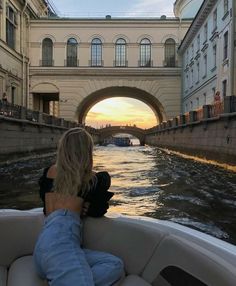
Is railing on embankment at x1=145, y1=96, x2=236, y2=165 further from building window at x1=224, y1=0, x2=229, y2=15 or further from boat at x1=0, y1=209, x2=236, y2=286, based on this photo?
boat at x1=0, y1=209, x2=236, y2=286

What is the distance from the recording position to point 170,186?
1277 centimetres

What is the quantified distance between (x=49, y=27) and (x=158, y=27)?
35.9ft

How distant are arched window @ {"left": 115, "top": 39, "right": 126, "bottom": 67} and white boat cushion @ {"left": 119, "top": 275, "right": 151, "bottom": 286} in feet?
158

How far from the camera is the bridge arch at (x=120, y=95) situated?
5050 cm

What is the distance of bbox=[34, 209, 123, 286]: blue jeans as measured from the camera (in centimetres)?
253

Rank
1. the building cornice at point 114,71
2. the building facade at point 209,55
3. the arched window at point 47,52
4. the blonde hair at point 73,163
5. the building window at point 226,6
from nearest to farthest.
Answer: the blonde hair at point 73,163 → the building facade at point 209,55 → the building window at point 226,6 → the building cornice at point 114,71 → the arched window at point 47,52

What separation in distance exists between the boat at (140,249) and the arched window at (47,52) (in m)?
46.9

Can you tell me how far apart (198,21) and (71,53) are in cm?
1584

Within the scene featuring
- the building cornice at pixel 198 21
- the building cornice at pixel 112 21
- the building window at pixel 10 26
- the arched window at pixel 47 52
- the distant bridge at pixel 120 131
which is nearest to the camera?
the building cornice at pixel 198 21

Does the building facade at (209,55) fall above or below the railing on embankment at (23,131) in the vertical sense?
above

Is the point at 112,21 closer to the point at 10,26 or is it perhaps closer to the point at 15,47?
the point at 15,47

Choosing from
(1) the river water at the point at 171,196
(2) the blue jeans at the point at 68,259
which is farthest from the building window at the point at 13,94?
(2) the blue jeans at the point at 68,259

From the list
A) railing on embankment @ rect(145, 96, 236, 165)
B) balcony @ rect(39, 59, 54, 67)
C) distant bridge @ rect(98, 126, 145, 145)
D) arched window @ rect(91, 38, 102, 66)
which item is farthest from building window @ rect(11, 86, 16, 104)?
distant bridge @ rect(98, 126, 145, 145)

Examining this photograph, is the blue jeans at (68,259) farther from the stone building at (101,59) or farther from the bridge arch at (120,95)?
the bridge arch at (120,95)
